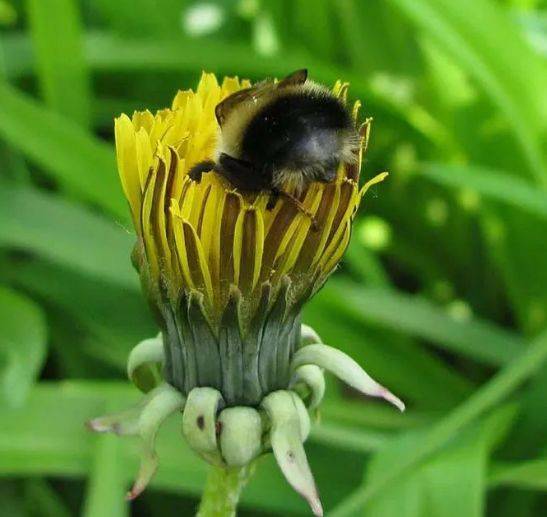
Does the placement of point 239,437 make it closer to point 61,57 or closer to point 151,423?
point 151,423

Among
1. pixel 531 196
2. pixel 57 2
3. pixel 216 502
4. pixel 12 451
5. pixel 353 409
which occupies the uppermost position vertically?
pixel 57 2

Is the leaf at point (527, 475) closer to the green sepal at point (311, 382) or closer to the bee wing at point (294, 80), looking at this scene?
the green sepal at point (311, 382)

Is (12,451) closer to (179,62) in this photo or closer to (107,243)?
(107,243)

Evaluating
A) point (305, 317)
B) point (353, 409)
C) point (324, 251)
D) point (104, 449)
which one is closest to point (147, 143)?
point (324, 251)

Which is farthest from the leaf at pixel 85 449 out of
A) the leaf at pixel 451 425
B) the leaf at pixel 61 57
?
the leaf at pixel 61 57

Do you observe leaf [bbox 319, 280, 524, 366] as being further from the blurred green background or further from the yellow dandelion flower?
the yellow dandelion flower

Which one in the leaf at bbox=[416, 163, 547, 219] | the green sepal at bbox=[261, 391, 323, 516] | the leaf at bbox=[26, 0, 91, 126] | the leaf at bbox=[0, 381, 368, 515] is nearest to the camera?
the green sepal at bbox=[261, 391, 323, 516]

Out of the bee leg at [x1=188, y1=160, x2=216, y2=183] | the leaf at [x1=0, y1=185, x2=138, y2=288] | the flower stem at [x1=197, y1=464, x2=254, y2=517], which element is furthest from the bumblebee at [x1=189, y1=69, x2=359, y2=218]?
the leaf at [x1=0, y1=185, x2=138, y2=288]
